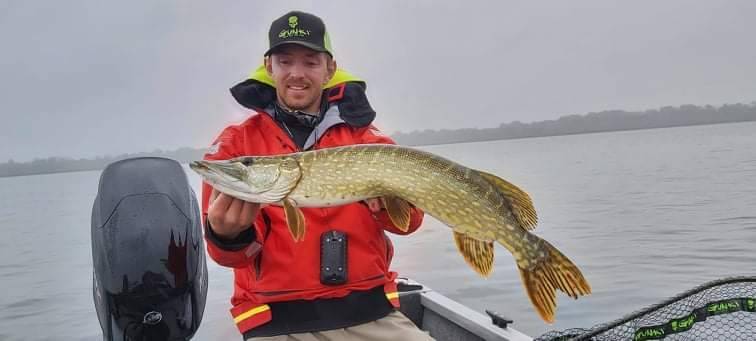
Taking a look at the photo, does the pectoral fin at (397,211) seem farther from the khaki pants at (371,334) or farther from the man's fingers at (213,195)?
the man's fingers at (213,195)

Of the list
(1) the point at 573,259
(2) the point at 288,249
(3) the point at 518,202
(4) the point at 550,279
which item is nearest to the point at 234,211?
(2) the point at 288,249

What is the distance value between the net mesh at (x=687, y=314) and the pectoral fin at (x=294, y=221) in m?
1.23

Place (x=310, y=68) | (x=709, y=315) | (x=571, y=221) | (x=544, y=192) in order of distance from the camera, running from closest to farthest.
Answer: (x=709, y=315) → (x=310, y=68) → (x=571, y=221) → (x=544, y=192)

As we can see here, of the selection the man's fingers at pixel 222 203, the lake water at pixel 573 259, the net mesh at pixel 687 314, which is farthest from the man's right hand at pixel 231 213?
the lake water at pixel 573 259

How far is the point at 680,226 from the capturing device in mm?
11148

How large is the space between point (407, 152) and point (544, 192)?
56.3 feet

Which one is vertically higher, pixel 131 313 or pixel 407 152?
pixel 407 152

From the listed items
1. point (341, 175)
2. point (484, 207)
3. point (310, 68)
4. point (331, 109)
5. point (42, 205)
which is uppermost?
point (310, 68)

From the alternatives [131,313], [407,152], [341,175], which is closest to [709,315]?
[407,152]

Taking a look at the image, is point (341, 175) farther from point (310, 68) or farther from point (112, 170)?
point (112, 170)

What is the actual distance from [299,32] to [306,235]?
101 centimetres

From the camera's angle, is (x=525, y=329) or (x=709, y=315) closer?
(x=709, y=315)

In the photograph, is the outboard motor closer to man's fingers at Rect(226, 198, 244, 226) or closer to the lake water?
man's fingers at Rect(226, 198, 244, 226)

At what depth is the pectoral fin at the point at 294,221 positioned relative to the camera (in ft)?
7.46
